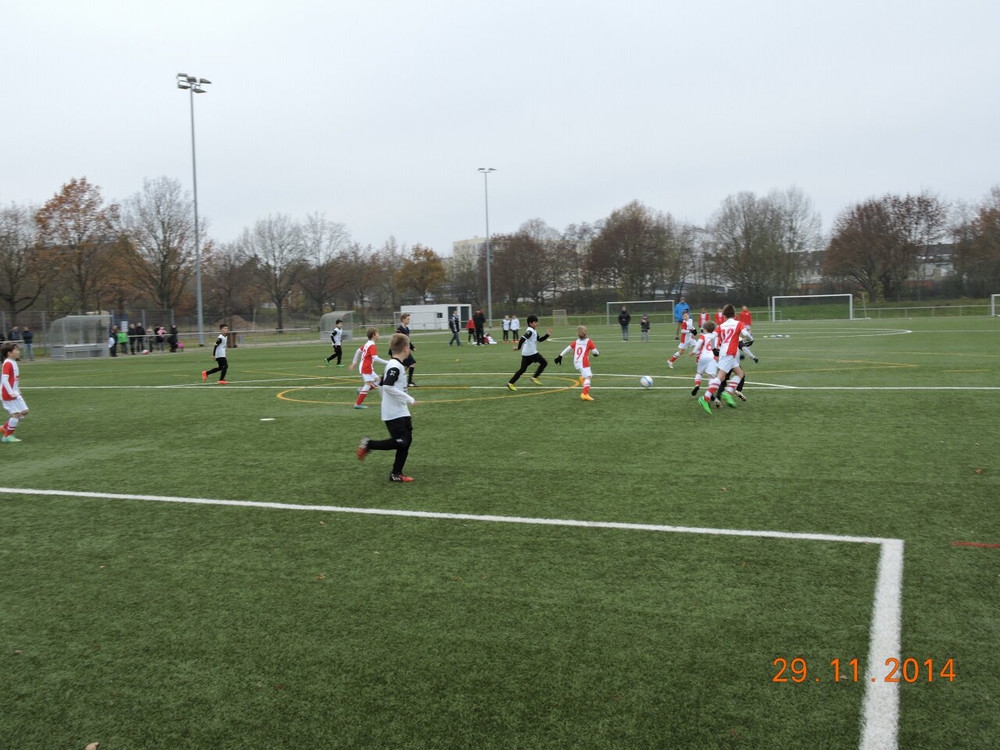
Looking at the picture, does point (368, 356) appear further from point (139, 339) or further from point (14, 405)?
point (139, 339)

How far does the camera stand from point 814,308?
70.2m

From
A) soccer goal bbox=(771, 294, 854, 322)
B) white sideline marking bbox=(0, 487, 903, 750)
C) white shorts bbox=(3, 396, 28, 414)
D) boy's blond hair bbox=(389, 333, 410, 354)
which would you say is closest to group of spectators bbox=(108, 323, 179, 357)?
white shorts bbox=(3, 396, 28, 414)

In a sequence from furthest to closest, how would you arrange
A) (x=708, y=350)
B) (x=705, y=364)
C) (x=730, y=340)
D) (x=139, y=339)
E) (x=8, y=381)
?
(x=139, y=339) < (x=705, y=364) < (x=708, y=350) < (x=730, y=340) < (x=8, y=381)

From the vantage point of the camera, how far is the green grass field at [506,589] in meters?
3.83

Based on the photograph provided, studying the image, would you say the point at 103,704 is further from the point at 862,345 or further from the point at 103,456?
the point at 862,345

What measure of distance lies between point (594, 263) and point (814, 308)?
27.6 meters

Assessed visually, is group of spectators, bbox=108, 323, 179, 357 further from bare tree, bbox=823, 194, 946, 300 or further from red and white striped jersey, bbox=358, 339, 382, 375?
bare tree, bbox=823, 194, 946, 300

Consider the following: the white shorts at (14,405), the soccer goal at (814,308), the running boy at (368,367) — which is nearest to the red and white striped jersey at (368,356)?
the running boy at (368,367)

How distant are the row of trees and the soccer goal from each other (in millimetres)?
8020

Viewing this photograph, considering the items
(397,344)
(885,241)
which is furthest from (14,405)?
(885,241)

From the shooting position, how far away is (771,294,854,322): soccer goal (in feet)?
227

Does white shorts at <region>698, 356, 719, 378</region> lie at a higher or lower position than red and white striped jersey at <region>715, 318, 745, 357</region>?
lower

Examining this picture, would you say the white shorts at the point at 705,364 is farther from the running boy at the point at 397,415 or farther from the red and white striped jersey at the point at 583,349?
the running boy at the point at 397,415

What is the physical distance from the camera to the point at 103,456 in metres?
11.0
